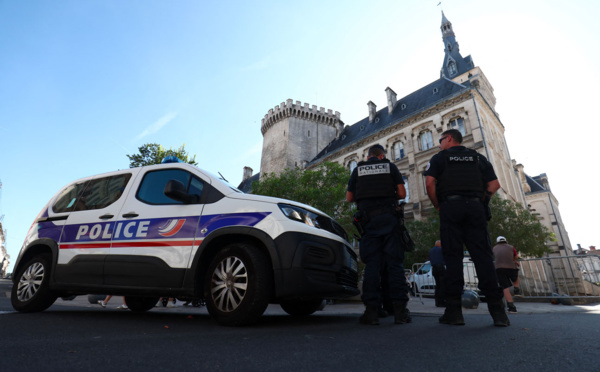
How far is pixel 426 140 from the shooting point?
83.9 ft

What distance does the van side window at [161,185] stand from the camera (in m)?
3.66

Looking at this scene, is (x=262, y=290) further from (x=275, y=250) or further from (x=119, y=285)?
(x=119, y=285)

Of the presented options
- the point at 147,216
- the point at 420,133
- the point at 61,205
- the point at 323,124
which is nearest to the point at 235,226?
the point at 147,216

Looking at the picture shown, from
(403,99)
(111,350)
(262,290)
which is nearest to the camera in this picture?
(111,350)

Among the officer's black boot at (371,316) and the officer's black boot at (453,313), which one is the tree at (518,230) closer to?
the officer's black boot at (453,313)

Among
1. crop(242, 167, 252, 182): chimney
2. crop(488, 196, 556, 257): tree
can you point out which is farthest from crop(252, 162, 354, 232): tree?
crop(242, 167, 252, 182): chimney

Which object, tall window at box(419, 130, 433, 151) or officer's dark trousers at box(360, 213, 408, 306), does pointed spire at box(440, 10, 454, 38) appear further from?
officer's dark trousers at box(360, 213, 408, 306)

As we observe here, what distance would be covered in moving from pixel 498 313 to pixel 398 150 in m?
25.8

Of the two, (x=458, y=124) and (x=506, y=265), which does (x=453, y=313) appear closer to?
(x=506, y=265)

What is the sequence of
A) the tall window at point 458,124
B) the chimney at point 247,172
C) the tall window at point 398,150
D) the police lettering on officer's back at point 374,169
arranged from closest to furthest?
the police lettering on officer's back at point 374,169 → the tall window at point 458,124 → the tall window at point 398,150 → the chimney at point 247,172

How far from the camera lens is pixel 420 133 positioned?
26109 millimetres

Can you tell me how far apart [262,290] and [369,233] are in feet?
4.71

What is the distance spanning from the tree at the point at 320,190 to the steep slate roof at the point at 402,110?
11983 mm

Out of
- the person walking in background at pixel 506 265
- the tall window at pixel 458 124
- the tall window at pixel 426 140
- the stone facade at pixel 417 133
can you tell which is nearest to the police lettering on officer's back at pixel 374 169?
the person walking in background at pixel 506 265
